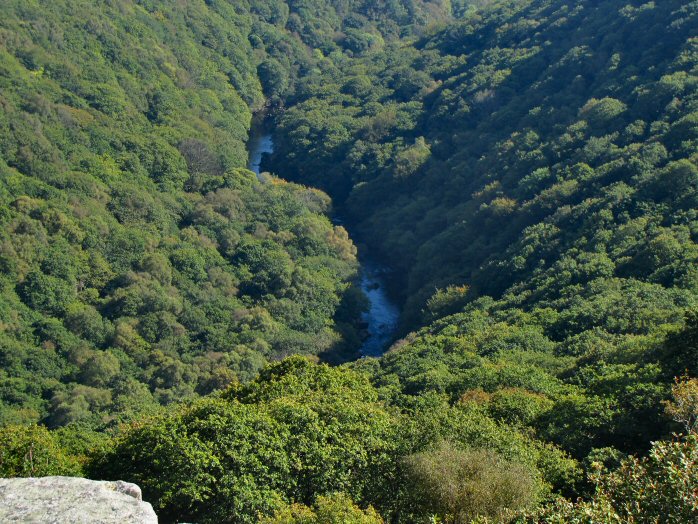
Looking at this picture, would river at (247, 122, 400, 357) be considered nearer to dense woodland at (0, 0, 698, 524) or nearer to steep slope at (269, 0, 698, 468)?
dense woodland at (0, 0, 698, 524)

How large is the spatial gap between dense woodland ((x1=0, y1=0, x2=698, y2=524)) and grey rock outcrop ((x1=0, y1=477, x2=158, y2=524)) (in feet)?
18.6

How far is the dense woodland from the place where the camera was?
3023 centimetres

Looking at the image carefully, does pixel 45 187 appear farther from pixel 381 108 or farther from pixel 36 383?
pixel 381 108

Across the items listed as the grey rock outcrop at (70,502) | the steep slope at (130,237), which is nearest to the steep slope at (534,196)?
the steep slope at (130,237)

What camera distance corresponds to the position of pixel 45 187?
87.6 metres

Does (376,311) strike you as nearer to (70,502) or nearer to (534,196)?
(534,196)

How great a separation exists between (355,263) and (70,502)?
3049 inches

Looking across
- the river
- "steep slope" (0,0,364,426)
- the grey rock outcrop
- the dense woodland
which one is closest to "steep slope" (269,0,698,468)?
the dense woodland

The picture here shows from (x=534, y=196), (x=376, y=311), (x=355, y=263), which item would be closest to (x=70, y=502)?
(x=534, y=196)

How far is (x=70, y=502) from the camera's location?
19.8 m

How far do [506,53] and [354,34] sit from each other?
195 feet

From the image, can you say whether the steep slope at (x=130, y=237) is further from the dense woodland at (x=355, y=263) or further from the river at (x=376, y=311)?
the river at (x=376, y=311)

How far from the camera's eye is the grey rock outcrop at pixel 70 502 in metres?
19.3

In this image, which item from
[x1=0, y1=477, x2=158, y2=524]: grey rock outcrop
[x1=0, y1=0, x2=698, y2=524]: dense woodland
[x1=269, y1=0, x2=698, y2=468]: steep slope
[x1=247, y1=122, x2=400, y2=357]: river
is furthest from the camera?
[x1=247, y1=122, x2=400, y2=357]: river
